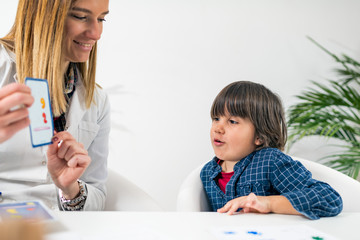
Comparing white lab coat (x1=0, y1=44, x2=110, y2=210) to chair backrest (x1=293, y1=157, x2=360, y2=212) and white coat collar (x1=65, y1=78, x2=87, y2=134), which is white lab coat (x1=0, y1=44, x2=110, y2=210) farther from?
chair backrest (x1=293, y1=157, x2=360, y2=212)

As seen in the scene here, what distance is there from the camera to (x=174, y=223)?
0.78 meters

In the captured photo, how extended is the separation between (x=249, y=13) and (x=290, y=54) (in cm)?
40

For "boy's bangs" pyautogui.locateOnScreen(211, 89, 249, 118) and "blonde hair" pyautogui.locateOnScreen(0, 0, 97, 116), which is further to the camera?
"boy's bangs" pyautogui.locateOnScreen(211, 89, 249, 118)

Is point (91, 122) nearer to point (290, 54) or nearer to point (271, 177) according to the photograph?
point (271, 177)

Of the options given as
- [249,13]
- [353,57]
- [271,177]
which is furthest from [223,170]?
[353,57]

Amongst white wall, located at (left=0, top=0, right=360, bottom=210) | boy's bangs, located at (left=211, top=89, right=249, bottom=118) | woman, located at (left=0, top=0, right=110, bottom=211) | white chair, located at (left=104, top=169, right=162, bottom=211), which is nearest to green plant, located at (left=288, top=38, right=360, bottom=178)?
white wall, located at (left=0, top=0, right=360, bottom=210)

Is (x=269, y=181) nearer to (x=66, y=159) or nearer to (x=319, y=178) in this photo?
(x=319, y=178)

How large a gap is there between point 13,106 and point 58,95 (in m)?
0.50

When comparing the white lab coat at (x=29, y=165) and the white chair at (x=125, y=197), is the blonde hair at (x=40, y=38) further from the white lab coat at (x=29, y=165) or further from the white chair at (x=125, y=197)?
the white chair at (x=125, y=197)

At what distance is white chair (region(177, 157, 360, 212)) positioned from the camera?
3.95 ft

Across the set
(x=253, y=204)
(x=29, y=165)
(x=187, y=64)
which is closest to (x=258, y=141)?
(x=253, y=204)

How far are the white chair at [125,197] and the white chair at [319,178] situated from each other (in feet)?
0.38

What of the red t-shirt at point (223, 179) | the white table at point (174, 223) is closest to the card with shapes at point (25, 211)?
the white table at point (174, 223)

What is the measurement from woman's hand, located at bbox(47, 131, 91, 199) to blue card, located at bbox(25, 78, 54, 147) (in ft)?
0.35
